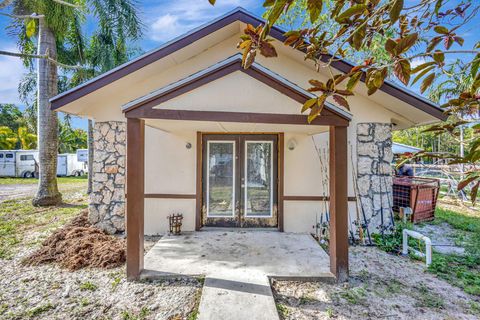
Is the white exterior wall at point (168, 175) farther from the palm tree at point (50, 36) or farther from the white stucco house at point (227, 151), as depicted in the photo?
the palm tree at point (50, 36)

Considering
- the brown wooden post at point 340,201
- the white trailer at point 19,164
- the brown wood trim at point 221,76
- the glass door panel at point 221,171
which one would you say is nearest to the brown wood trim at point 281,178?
the glass door panel at point 221,171

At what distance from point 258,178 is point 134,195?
10.3 ft

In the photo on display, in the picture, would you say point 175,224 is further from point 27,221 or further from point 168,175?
point 27,221

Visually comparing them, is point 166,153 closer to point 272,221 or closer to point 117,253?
point 117,253

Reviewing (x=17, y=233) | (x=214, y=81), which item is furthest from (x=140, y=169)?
(x=17, y=233)

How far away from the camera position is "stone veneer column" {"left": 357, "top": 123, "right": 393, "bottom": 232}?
5.73 m

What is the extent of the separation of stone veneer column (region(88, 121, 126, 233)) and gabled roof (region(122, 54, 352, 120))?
99.0 inches

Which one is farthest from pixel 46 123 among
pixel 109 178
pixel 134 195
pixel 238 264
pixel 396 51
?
pixel 396 51

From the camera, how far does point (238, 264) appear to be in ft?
14.3

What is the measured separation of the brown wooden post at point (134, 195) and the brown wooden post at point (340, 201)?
2.97 metres

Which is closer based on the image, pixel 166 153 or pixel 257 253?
pixel 257 253

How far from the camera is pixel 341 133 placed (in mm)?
3844

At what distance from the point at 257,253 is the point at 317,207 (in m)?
2.00

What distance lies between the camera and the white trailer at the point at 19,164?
20.1 metres
